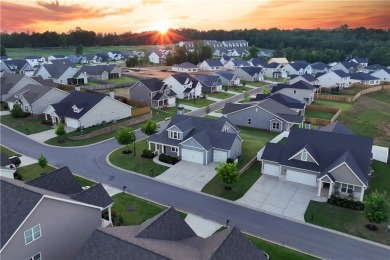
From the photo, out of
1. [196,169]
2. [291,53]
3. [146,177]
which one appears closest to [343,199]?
[196,169]

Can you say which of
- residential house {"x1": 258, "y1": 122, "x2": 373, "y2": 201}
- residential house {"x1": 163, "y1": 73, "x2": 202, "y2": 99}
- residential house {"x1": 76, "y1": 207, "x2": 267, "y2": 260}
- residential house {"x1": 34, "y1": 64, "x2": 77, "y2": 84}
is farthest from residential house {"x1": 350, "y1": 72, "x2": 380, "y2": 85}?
residential house {"x1": 76, "y1": 207, "x2": 267, "y2": 260}

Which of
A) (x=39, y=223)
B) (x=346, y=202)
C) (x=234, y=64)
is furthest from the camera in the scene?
(x=234, y=64)

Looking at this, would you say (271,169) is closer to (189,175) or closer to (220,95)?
(189,175)

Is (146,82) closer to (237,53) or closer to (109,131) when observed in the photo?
(109,131)

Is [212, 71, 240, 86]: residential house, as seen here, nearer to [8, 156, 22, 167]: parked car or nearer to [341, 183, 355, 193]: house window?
[341, 183, 355, 193]: house window

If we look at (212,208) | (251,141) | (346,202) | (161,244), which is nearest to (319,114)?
(251,141)

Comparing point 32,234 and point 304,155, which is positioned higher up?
point 32,234

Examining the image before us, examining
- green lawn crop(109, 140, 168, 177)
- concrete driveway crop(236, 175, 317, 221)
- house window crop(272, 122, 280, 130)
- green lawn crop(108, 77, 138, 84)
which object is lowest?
concrete driveway crop(236, 175, 317, 221)
